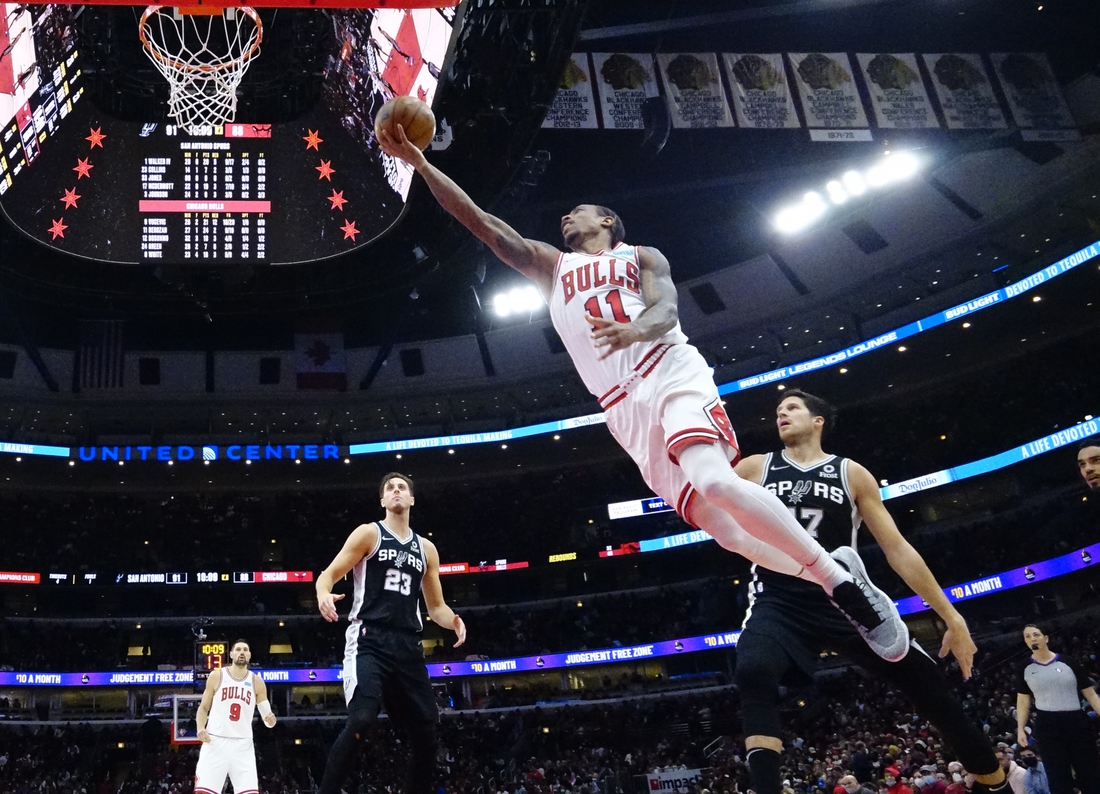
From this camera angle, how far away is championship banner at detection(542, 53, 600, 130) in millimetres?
16297

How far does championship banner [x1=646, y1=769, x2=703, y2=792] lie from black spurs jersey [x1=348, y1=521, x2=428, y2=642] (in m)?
17.3

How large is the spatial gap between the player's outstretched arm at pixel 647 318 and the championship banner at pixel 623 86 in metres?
12.8

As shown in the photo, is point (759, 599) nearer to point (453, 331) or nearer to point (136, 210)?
point (136, 210)

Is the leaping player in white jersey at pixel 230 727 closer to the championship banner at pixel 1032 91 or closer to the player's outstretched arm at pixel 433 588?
the player's outstretched arm at pixel 433 588

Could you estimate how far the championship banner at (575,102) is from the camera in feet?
53.5

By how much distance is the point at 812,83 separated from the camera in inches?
665

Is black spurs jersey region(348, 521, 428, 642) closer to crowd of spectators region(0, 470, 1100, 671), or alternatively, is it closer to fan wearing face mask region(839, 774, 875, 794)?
fan wearing face mask region(839, 774, 875, 794)

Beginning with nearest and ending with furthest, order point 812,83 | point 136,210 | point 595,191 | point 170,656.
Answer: point 136,210, point 812,83, point 595,191, point 170,656

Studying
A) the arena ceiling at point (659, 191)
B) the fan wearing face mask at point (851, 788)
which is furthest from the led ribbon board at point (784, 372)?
the fan wearing face mask at point (851, 788)

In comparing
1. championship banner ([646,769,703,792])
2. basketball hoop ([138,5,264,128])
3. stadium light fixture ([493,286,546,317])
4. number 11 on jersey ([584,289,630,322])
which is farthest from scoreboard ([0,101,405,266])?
championship banner ([646,769,703,792])

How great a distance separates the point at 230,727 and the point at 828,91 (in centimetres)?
1456

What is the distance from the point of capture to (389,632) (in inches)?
217

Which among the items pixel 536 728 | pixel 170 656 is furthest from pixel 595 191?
pixel 170 656

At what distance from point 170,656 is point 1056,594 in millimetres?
27731
